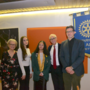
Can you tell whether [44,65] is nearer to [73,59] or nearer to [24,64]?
[24,64]

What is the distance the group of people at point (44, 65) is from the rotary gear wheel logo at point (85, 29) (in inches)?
28.0

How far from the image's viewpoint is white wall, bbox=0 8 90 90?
2902mm

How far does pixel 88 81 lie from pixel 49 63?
151cm

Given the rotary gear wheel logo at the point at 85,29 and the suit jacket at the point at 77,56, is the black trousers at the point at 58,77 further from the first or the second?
the rotary gear wheel logo at the point at 85,29

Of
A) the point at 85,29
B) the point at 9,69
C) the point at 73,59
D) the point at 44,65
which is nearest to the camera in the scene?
the point at 73,59

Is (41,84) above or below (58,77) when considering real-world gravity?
below

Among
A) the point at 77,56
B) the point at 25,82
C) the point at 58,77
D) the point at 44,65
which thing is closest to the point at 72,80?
the point at 58,77

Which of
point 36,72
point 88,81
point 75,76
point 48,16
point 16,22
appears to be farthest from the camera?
point 16,22

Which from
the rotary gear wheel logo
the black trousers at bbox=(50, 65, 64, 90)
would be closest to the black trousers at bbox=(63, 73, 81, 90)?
the black trousers at bbox=(50, 65, 64, 90)

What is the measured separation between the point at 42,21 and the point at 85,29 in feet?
4.50

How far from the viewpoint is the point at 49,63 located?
7.60 ft

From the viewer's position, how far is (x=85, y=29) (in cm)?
256

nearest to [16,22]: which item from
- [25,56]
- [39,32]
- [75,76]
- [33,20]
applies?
[33,20]

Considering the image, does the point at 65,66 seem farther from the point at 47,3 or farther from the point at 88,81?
the point at 47,3
